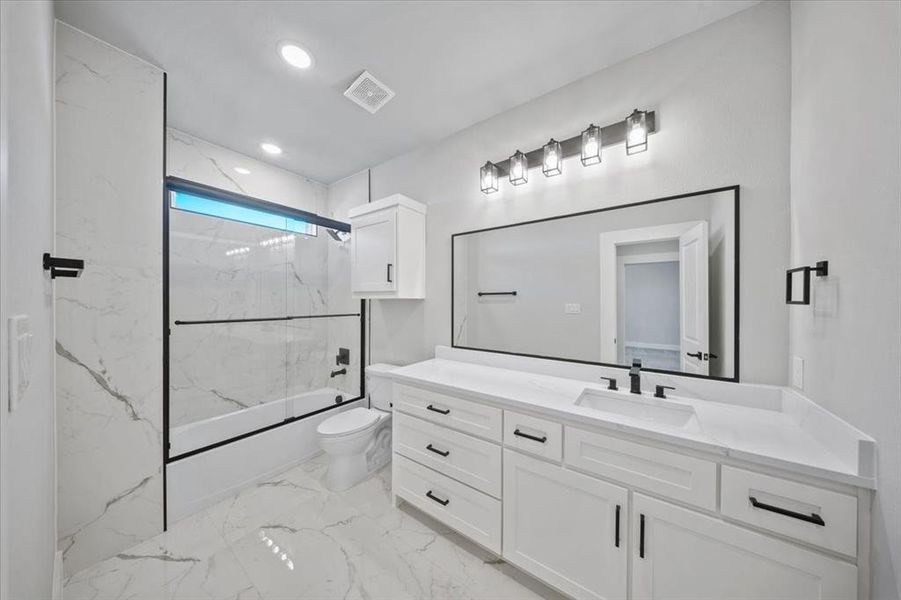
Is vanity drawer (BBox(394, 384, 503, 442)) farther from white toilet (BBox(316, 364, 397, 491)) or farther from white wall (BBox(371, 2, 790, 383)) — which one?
white wall (BBox(371, 2, 790, 383))

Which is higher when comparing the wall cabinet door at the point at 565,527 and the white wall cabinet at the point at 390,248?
the white wall cabinet at the point at 390,248

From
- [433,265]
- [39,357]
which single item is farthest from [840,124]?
[39,357]

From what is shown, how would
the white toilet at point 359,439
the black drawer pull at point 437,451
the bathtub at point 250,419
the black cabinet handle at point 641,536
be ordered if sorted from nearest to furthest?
the black cabinet handle at point 641,536
the black drawer pull at point 437,451
the white toilet at point 359,439
the bathtub at point 250,419

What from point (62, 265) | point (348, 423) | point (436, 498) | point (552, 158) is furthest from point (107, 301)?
point (552, 158)

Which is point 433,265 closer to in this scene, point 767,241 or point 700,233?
point 700,233

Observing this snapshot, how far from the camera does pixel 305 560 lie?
5.11ft

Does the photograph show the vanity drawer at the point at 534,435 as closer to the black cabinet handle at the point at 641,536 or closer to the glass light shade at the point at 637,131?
the black cabinet handle at the point at 641,536

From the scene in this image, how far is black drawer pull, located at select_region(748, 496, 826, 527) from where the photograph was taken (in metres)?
0.86

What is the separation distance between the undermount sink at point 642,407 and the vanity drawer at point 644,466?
23 cm

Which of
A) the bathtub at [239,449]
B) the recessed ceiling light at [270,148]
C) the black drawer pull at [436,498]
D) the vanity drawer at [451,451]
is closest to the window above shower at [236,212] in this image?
the recessed ceiling light at [270,148]

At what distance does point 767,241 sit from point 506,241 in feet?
4.11

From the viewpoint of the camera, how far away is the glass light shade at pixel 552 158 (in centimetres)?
182

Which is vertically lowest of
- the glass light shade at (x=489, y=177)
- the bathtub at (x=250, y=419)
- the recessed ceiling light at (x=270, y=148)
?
the bathtub at (x=250, y=419)

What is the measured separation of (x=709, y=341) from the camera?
1.45 metres
